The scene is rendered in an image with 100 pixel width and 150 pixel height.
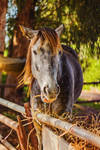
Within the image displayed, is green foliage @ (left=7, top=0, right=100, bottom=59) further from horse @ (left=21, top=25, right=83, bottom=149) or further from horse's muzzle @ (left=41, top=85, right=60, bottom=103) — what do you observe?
horse's muzzle @ (left=41, top=85, right=60, bottom=103)

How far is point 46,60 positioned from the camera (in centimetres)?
200

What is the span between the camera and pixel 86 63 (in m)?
6.28

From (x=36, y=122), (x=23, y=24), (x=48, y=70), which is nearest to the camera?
(x=36, y=122)

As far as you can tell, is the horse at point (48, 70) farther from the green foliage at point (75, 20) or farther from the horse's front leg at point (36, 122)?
the green foliage at point (75, 20)

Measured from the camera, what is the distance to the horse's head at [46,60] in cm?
186

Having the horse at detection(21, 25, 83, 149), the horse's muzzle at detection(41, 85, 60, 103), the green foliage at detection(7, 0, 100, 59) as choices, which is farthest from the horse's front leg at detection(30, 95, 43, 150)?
the green foliage at detection(7, 0, 100, 59)

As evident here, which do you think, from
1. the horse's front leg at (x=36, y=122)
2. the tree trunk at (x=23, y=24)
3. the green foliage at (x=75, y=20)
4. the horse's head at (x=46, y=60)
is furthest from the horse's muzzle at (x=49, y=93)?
the tree trunk at (x=23, y=24)

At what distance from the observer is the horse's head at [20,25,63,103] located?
73.2 inches

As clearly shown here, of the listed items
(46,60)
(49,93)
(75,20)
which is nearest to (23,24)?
(75,20)

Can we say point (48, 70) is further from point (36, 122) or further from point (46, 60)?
point (36, 122)

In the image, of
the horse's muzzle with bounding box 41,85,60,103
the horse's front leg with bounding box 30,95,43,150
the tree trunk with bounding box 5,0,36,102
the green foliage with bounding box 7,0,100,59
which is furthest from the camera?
the tree trunk with bounding box 5,0,36,102

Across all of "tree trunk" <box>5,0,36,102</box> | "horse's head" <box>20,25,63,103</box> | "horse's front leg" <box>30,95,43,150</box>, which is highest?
"tree trunk" <box>5,0,36,102</box>

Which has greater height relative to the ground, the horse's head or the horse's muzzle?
the horse's head

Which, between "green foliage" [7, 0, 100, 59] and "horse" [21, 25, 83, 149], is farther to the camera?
"green foliage" [7, 0, 100, 59]
